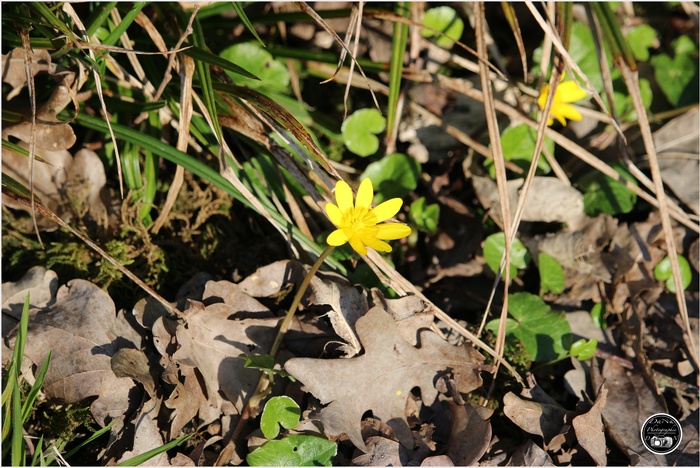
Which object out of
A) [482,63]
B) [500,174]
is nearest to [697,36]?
[482,63]

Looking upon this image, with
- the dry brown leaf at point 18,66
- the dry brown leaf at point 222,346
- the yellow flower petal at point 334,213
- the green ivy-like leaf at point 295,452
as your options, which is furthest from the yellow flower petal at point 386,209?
the dry brown leaf at point 18,66

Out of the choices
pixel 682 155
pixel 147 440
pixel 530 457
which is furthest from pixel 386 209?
pixel 682 155

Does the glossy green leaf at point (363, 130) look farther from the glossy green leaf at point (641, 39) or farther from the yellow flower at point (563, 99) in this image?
the glossy green leaf at point (641, 39)

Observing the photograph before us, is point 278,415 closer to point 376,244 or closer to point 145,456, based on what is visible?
point 145,456

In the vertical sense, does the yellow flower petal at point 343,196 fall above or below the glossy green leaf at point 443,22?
below

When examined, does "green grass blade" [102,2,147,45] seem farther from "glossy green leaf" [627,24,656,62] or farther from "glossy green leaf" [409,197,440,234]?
"glossy green leaf" [627,24,656,62]

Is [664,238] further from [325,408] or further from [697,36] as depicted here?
[325,408]
